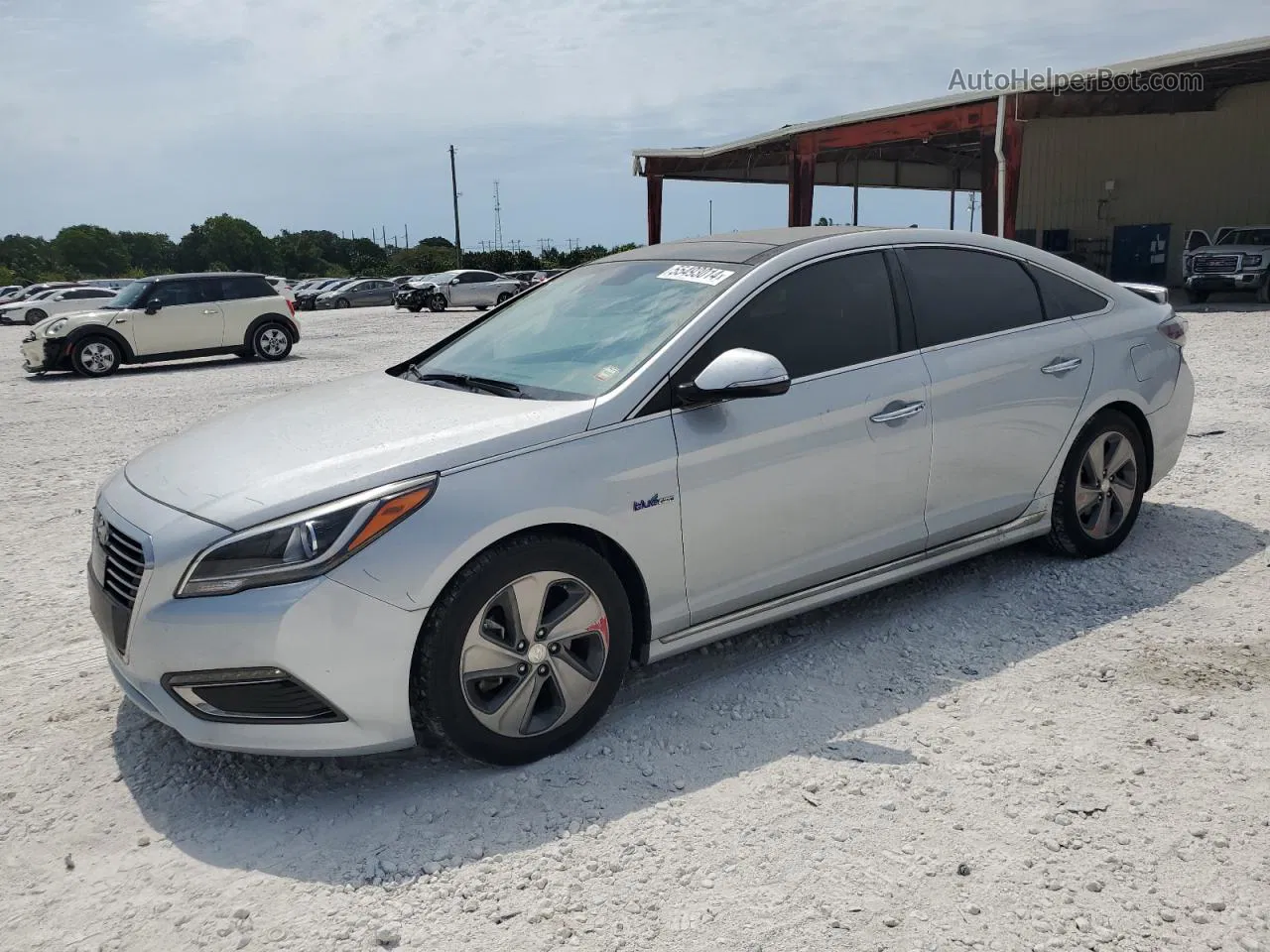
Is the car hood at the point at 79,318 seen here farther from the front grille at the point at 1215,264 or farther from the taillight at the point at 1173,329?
the front grille at the point at 1215,264

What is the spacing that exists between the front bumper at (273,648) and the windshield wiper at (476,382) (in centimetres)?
102

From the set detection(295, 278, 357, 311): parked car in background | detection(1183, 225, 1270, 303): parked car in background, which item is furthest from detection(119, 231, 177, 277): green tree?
detection(1183, 225, 1270, 303): parked car in background

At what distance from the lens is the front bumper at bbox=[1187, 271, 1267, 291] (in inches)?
832

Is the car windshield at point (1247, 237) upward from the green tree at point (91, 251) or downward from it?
downward

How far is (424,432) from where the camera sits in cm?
332

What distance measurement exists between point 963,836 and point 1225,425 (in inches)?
256

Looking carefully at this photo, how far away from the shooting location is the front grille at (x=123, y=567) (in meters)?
3.08

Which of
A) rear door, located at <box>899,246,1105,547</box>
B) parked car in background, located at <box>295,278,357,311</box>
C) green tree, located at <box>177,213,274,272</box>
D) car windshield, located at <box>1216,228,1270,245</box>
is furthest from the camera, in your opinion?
green tree, located at <box>177,213,274,272</box>

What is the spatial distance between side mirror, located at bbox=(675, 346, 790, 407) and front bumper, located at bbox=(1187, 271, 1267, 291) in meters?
21.5

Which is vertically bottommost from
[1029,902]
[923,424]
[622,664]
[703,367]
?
[1029,902]

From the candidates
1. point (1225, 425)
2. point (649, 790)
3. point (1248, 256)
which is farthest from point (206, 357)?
point (1248, 256)

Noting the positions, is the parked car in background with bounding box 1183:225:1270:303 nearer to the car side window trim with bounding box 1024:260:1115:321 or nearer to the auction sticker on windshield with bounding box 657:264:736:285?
the car side window trim with bounding box 1024:260:1115:321

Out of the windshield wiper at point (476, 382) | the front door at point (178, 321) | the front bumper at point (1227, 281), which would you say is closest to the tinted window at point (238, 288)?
the front door at point (178, 321)

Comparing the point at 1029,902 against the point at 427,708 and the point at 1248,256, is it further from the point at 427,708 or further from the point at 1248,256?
the point at 1248,256
